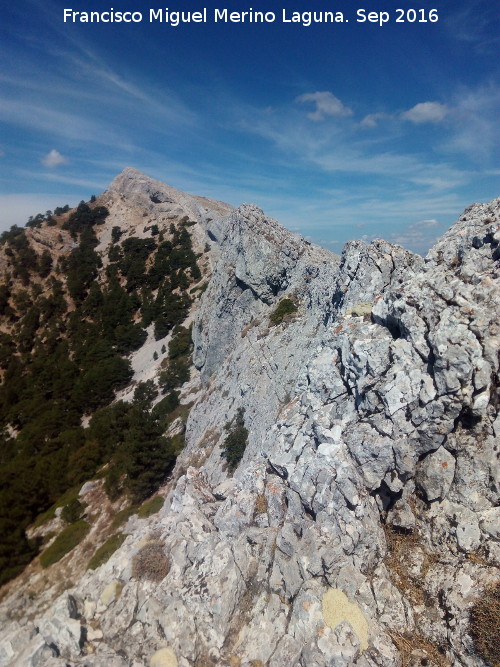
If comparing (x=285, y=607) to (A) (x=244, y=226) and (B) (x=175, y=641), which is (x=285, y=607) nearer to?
(B) (x=175, y=641)

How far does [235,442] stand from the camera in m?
31.1

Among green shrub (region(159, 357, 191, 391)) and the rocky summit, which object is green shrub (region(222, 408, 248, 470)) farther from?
green shrub (region(159, 357, 191, 391))

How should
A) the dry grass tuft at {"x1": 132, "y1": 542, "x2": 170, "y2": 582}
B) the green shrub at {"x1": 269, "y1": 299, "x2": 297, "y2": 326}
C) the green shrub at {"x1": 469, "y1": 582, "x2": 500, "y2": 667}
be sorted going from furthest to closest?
the green shrub at {"x1": 269, "y1": 299, "x2": 297, "y2": 326} → the dry grass tuft at {"x1": 132, "y1": 542, "x2": 170, "y2": 582} → the green shrub at {"x1": 469, "y1": 582, "x2": 500, "y2": 667}

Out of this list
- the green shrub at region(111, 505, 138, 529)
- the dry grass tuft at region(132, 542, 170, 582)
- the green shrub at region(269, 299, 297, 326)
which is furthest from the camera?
the green shrub at region(269, 299, 297, 326)

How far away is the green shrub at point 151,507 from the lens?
3167 cm

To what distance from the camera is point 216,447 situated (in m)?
33.1

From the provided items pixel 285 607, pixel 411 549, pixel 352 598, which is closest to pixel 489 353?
pixel 411 549

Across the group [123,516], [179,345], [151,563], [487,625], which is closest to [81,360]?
[179,345]

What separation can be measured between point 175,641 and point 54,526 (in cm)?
3199

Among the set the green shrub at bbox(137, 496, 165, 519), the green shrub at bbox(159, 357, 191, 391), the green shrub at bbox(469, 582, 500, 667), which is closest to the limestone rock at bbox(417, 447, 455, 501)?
the green shrub at bbox(469, 582, 500, 667)

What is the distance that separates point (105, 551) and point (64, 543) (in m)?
6.33

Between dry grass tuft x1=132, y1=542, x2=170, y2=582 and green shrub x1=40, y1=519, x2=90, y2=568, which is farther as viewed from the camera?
green shrub x1=40, y1=519, x2=90, y2=568

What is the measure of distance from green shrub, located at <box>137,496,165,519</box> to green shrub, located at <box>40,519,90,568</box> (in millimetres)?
5491

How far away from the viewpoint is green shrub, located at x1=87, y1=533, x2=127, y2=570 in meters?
26.9
